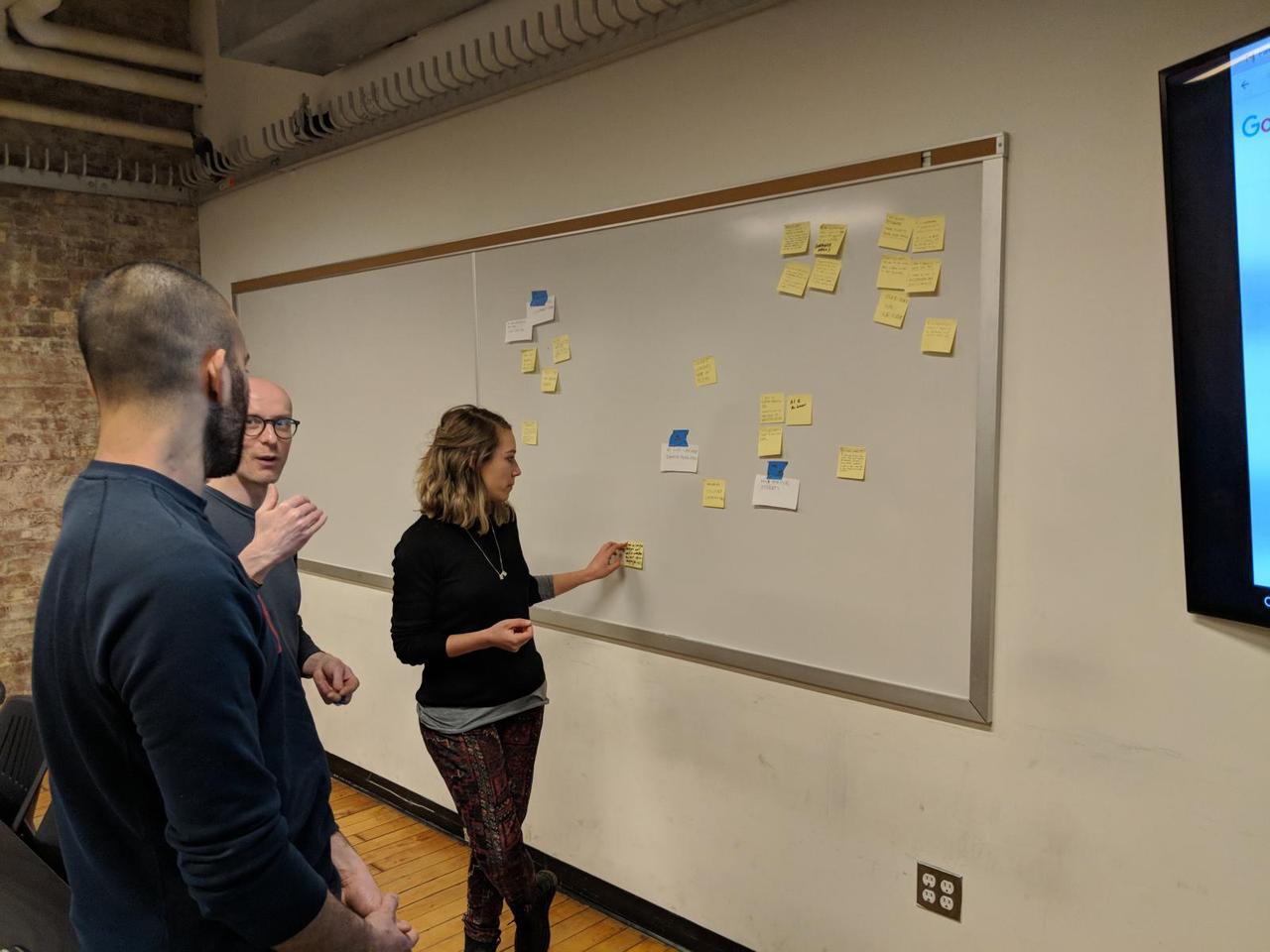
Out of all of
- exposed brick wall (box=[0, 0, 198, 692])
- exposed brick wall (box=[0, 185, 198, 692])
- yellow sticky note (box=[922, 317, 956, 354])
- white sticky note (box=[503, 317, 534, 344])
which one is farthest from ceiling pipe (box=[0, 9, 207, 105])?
yellow sticky note (box=[922, 317, 956, 354])

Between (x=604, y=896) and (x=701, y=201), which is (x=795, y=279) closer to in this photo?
(x=701, y=201)

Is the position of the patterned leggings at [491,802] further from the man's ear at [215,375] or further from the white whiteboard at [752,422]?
the man's ear at [215,375]

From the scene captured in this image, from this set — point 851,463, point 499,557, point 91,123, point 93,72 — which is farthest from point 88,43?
point 851,463

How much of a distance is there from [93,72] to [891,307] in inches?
149

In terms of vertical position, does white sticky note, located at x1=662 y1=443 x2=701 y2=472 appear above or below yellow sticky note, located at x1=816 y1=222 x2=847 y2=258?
below

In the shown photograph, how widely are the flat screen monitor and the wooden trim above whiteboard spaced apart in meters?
0.44

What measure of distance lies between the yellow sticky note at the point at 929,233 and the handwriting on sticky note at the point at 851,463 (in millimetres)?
483

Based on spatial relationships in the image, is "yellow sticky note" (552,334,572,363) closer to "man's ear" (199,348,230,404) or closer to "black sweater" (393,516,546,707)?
"black sweater" (393,516,546,707)

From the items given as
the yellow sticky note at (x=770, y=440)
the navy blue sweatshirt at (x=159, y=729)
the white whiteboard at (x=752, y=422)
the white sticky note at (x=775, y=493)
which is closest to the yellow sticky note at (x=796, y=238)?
the white whiteboard at (x=752, y=422)

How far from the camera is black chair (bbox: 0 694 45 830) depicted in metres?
2.21

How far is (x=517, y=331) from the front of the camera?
2.97m

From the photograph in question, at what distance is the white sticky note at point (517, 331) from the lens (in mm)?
2932

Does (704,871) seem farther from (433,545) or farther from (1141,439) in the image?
(1141,439)

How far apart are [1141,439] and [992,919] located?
1.10 m
